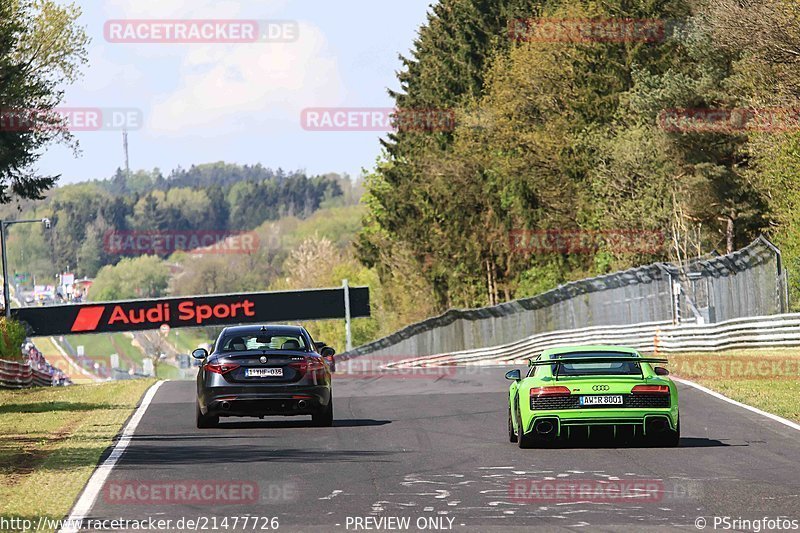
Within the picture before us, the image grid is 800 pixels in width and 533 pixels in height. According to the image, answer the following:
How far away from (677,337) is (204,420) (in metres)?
19.2

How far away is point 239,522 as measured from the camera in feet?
37.0

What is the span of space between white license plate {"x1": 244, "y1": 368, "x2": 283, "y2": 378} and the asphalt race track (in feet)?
2.43

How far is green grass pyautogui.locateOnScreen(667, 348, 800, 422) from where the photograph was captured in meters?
22.3

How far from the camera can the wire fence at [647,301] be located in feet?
114

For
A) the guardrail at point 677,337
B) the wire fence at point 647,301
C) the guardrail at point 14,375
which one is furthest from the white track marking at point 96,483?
the guardrail at point 14,375

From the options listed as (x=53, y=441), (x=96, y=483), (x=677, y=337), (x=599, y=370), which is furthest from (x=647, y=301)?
(x=96, y=483)

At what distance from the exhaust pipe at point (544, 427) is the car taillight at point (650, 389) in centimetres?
94

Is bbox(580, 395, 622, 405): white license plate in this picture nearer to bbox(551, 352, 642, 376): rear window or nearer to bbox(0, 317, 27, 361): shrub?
bbox(551, 352, 642, 376): rear window

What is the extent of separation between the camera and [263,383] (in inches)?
781

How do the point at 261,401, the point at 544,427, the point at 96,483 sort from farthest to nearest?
the point at 261,401 → the point at 544,427 → the point at 96,483

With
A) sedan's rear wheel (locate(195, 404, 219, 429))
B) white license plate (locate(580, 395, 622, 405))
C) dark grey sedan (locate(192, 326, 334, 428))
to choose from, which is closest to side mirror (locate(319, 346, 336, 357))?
dark grey sedan (locate(192, 326, 334, 428))

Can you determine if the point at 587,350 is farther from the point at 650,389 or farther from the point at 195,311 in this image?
the point at 195,311

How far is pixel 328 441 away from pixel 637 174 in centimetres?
4506

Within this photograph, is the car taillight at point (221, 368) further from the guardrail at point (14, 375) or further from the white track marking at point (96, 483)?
the guardrail at point (14, 375)
